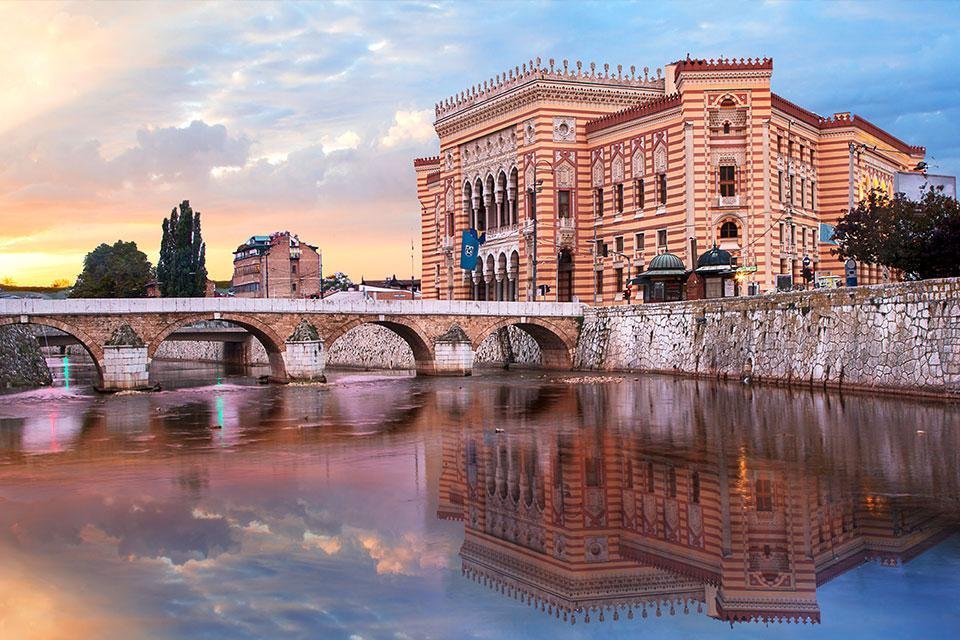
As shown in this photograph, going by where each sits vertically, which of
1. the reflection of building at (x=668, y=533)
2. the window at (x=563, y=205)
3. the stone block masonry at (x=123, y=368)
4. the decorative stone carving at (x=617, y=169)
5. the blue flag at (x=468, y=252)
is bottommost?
the reflection of building at (x=668, y=533)

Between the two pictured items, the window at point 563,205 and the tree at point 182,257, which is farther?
the tree at point 182,257

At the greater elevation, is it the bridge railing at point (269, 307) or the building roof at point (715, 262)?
the building roof at point (715, 262)

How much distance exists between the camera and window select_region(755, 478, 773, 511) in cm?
1667

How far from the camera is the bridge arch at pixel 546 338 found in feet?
175

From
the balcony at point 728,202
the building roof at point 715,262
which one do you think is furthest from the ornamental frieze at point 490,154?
the building roof at point 715,262

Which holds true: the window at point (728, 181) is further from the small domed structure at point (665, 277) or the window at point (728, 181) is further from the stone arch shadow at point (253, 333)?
the stone arch shadow at point (253, 333)

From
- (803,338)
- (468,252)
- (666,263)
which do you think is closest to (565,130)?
(468,252)

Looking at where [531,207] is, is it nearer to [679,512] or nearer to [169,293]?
[169,293]

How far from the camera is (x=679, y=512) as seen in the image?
16484mm

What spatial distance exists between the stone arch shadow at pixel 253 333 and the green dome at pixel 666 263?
62.3 feet

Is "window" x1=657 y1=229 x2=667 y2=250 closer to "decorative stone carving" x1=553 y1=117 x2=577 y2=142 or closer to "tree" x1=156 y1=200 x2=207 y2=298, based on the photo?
"decorative stone carving" x1=553 y1=117 x2=577 y2=142

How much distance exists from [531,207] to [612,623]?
4961 centimetres

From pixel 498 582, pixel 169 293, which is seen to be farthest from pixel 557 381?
pixel 169 293

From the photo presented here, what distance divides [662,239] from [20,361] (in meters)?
34.0
